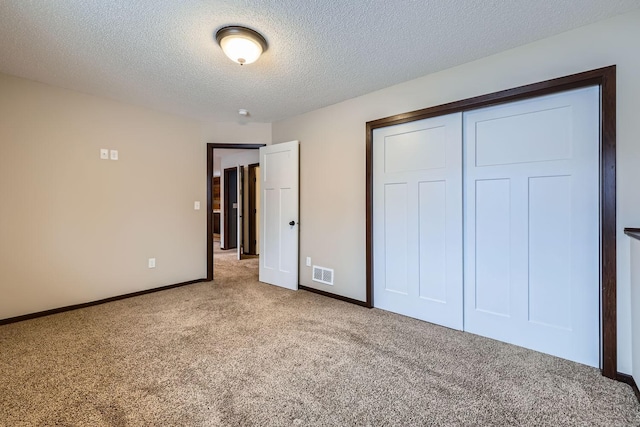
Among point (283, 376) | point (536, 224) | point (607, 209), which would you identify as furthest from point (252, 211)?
point (607, 209)

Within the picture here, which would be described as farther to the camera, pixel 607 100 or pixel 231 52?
pixel 231 52

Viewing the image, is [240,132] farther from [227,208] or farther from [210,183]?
[227,208]

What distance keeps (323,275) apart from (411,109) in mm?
2096

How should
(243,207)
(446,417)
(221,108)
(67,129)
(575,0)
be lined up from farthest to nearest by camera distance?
(243,207), (221,108), (67,129), (575,0), (446,417)

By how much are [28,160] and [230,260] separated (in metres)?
3.52

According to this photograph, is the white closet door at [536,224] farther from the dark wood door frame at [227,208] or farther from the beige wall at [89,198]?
the dark wood door frame at [227,208]

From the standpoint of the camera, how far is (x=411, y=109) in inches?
111

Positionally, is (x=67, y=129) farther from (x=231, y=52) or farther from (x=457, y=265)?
(x=457, y=265)

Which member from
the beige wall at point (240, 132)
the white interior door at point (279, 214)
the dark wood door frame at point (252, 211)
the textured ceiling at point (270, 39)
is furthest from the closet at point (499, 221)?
the dark wood door frame at point (252, 211)

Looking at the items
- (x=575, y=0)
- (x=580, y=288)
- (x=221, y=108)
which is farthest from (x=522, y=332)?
(x=221, y=108)

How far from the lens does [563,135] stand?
2.07m

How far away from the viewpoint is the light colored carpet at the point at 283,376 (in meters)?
1.51

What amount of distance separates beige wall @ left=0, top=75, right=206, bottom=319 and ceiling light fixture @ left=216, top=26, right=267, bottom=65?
6.93 ft

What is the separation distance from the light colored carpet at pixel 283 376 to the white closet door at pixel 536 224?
230mm
